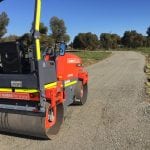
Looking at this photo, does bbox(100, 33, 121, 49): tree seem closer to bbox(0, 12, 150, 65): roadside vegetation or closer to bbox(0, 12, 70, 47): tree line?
bbox(0, 12, 150, 65): roadside vegetation

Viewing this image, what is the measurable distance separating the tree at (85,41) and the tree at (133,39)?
23.8 metres

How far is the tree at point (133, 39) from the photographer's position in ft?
421

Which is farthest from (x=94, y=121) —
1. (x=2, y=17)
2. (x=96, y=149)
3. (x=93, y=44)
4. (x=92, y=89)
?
(x=93, y=44)

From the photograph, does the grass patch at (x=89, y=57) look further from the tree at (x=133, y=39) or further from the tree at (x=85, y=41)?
the tree at (x=133, y=39)

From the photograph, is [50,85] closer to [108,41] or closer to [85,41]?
[85,41]

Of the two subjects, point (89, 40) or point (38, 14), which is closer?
point (38, 14)

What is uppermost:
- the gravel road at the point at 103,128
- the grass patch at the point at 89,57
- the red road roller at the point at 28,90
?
the red road roller at the point at 28,90

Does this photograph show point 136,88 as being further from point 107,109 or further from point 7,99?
point 7,99

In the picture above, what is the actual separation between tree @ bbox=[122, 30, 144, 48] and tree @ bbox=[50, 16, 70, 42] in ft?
402

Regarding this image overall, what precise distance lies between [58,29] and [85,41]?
323 ft

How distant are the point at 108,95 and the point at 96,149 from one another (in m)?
5.98

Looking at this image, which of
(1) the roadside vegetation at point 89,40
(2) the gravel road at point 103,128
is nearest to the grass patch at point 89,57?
(1) the roadside vegetation at point 89,40

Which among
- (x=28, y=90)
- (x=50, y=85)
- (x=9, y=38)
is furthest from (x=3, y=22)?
(x=50, y=85)

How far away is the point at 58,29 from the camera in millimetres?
7191
